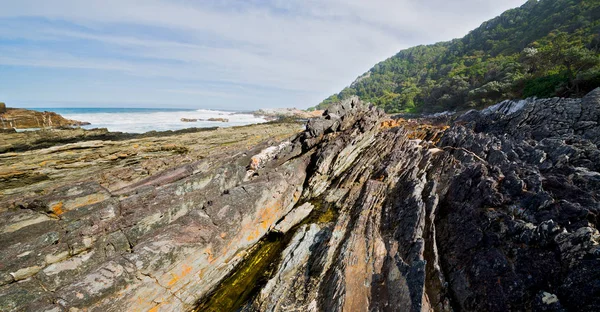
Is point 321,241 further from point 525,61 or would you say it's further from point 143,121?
point 525,61

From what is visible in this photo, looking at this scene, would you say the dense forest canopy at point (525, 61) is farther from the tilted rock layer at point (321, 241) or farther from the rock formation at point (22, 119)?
the rock formation at point (22, 119)

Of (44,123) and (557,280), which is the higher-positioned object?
(44,123)

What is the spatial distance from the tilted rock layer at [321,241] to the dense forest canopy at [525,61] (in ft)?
124

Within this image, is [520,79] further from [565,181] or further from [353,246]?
[353,246]

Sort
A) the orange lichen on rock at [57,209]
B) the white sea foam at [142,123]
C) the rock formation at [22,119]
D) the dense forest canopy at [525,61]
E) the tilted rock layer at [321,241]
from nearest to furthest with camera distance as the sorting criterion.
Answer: the tilted rock layer at [321,241] → the orange lichen on rock at [57,209] → the rock formation at [22,119] → the dense forest canopy at [525,61] → the white sea foam at [142,123]

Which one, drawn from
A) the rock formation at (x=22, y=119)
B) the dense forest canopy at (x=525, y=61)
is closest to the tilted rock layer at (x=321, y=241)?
the rock formation at (x=22, y=119)

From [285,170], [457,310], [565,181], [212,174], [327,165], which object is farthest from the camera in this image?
[327,165]

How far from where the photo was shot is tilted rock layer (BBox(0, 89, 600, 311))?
26.0ft

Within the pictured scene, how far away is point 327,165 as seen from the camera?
1806 cm

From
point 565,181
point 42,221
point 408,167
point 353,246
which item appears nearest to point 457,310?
point 353,246

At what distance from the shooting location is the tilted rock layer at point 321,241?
794 centimetres

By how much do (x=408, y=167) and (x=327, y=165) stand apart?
5.92 metres

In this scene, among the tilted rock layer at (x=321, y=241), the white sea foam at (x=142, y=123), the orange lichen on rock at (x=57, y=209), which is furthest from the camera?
the white sea foam at (x=142, y=123)

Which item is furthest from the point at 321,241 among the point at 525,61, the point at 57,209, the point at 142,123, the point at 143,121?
the point at 525,61
